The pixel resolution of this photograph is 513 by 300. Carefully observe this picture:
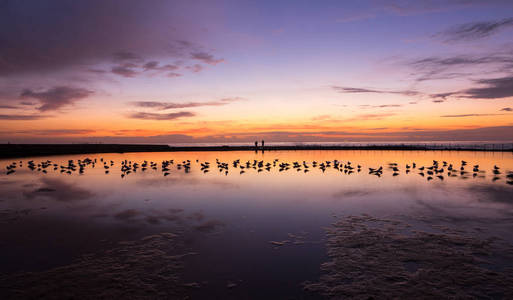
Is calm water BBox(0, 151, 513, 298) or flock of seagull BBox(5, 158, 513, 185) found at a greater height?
flock of seagull BBox(5, 158, 513, 185)

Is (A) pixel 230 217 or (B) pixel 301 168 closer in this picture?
(A) pixel 230 217

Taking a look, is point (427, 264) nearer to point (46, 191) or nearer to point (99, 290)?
point (99, 290)

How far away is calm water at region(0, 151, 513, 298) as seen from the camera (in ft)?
25.7

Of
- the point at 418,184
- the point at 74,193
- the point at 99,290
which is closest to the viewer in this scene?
the point at 99,290

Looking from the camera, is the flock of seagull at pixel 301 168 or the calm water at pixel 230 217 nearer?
the calm water at pixel 230 217

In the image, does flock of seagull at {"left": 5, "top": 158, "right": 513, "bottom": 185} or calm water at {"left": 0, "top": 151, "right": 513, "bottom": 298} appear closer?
calm water at {"left": 0, "top": 151, "right": 513, "bottom": 298}

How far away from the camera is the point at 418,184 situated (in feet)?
76.8

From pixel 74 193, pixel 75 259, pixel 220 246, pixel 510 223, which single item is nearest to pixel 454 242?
pixel 510 223

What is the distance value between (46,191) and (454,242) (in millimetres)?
23333

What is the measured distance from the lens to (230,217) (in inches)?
522

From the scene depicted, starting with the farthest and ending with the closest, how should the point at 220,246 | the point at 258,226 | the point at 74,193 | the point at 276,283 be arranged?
the point at 74,193 < the point at 258,226 < the point at 220,246 < the point at 276,283

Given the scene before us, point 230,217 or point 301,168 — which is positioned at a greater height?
point 301,168

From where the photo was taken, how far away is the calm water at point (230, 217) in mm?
7848

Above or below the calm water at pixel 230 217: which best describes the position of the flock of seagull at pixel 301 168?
above
